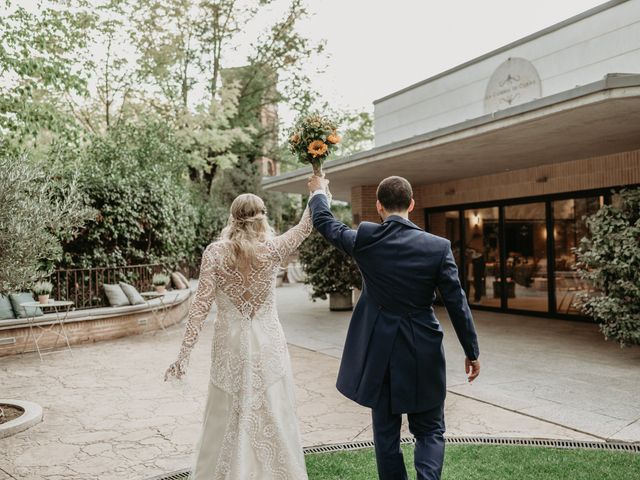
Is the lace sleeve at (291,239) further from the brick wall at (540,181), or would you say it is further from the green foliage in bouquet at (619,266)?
the brick wall at (540,181)

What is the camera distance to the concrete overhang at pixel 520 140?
6.30 m

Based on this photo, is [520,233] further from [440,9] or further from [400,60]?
[400,60]

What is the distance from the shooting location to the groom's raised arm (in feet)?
10.5

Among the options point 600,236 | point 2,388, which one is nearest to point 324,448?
point 2,388

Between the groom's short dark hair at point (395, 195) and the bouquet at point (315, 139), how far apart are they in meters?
0.49

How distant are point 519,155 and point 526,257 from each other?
304 cm

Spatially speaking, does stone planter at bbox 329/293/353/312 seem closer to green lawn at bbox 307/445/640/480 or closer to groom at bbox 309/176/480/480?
green lawn at bbox 307/445/640/480

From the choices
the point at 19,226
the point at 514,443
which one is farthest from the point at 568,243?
the point at 19,226

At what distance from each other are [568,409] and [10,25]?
1067cm

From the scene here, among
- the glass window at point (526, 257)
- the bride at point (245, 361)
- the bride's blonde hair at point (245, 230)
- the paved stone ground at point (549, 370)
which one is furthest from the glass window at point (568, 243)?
the bride's blonde hair at point (245, 230)

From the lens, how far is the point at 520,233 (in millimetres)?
12281

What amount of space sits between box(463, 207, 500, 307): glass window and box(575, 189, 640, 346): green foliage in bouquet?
4820 mm

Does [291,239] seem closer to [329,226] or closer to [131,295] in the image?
[329,226]

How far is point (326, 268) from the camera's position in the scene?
42.0 feet
